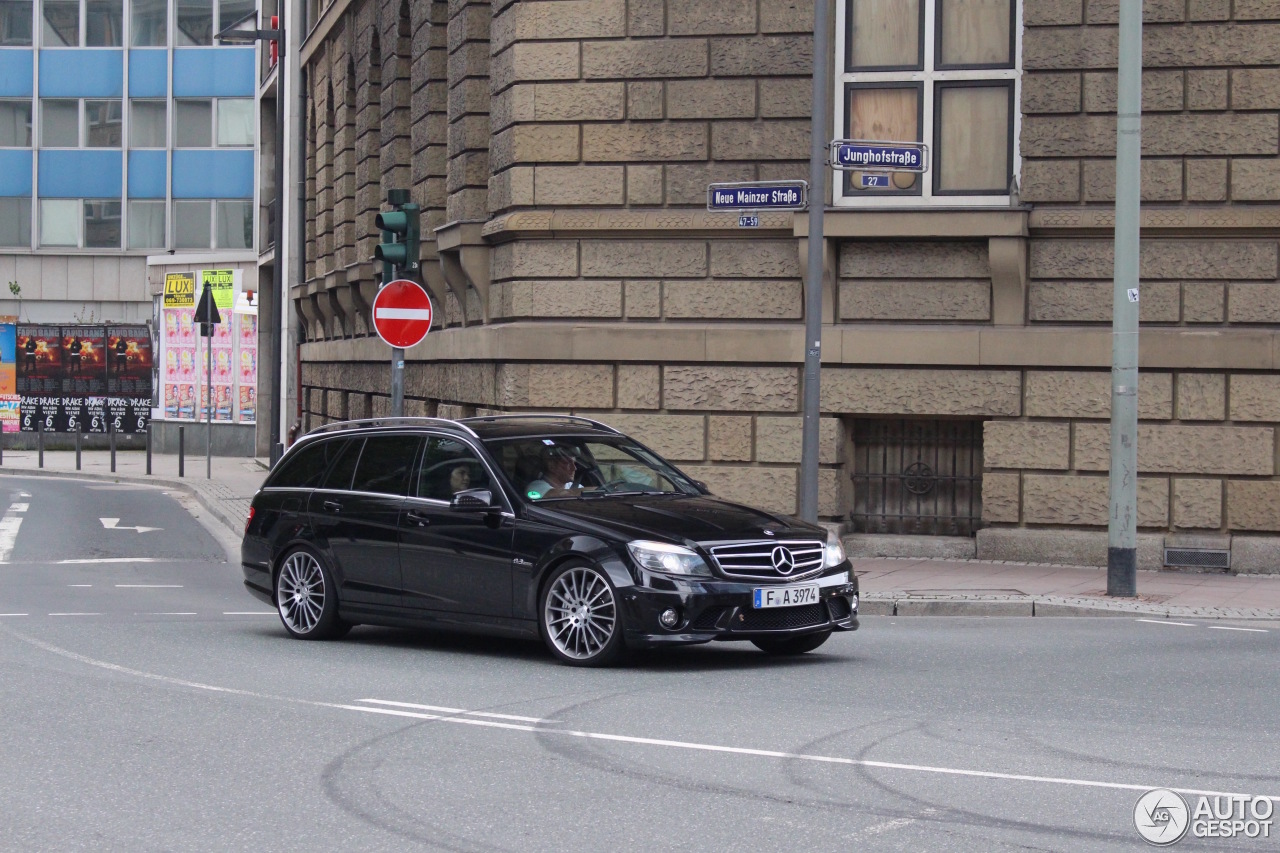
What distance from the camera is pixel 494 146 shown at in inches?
727

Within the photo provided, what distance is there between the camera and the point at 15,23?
52188 mm

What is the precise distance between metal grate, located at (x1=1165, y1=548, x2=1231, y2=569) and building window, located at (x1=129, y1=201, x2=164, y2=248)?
4123cm

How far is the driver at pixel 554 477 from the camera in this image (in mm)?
10672

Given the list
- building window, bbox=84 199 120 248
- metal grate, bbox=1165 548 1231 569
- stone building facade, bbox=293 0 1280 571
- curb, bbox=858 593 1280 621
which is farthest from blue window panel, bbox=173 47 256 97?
curb, bbox=858 593 1280 621

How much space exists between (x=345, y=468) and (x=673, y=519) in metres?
2.73

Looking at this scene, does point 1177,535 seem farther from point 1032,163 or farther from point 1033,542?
point 1032,163

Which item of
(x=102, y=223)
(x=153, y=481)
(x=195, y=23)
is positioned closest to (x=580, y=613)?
(x=153, y=481)

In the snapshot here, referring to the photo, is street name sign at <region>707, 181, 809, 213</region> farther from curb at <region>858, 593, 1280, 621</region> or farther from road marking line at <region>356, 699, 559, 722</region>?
road marking line at <region>356, 699, 559, 722</region>

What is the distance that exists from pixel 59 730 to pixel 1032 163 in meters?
10.8

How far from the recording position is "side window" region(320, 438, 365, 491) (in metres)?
11.8

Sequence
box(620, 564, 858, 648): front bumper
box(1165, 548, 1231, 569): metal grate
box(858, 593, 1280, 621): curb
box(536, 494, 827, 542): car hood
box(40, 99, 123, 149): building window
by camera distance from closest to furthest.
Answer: box(620, 564, 858, 648): front bumper, box(536, 494, 827, 542): car hood, box(858, 593, 1280, 621): curb, box(1165, 548, 1231, 569): metal grate, box(40, 99, 123, 149): building window

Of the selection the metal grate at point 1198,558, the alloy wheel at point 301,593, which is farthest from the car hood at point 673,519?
the metal grate at point 1198,558

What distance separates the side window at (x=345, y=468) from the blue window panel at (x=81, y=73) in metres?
43.1

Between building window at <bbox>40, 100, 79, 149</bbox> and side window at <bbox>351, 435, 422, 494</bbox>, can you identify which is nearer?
side window at <bbox>351, 435, 422, 494</bbox>
